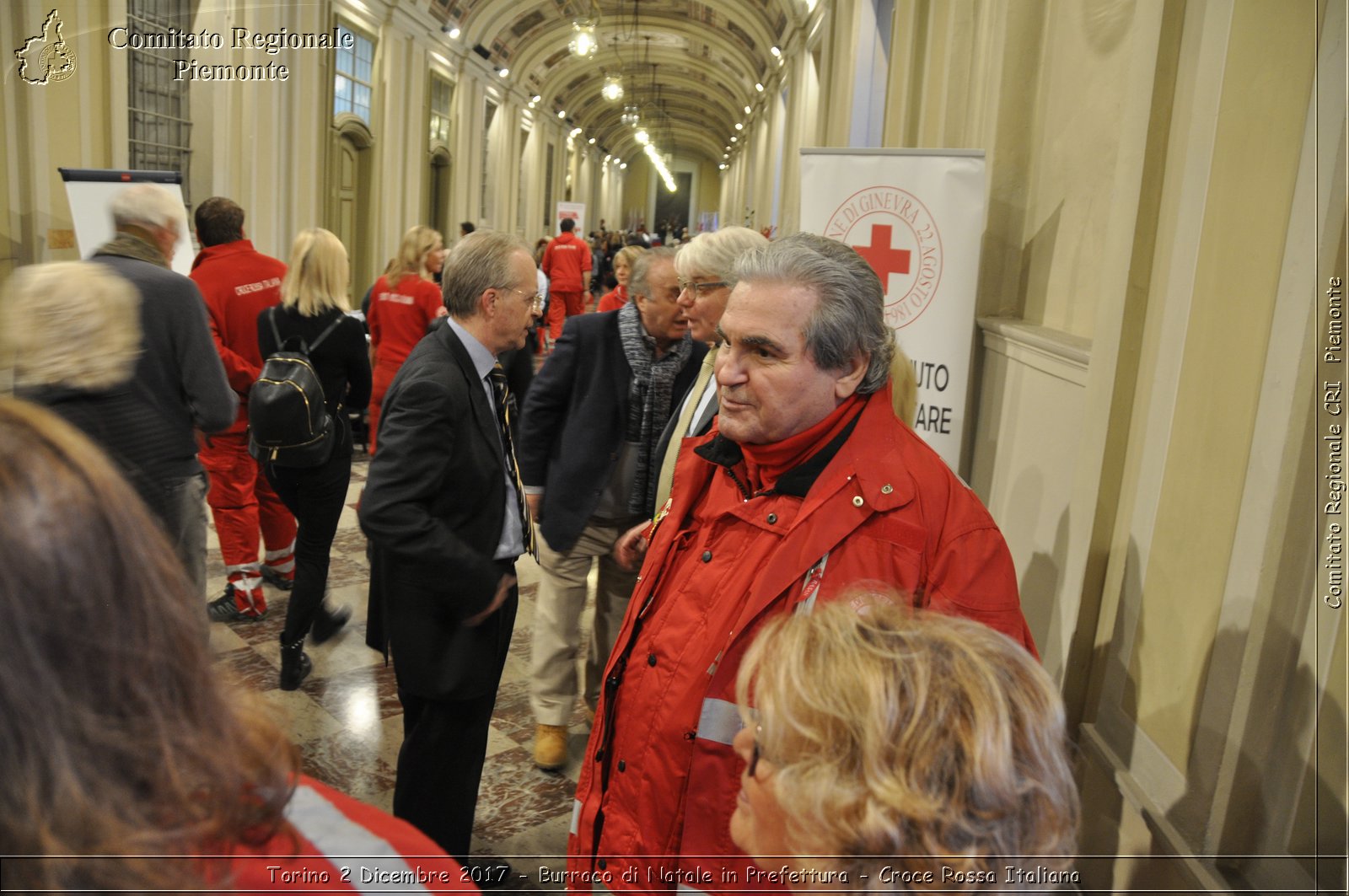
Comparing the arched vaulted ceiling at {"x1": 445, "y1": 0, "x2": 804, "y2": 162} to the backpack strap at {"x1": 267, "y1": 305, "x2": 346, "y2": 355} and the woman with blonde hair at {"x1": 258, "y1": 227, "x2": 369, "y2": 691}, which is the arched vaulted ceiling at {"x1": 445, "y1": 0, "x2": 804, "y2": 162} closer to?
the woman with blonde hair at {"x1": 258, "y1": 227, "x2": 369, "y2": 691}

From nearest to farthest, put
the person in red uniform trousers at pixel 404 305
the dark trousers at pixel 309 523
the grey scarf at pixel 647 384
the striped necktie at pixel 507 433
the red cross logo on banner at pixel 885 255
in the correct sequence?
the striped necktie at pixel 507 433, the grey scarf at pixel 647 384, the dark trousers at pixel 309 523, the red cross logo on banner at pixel 885 255, the person in red uniform trousers at pixel 404 305

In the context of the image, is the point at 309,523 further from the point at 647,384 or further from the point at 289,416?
the point at 647,384

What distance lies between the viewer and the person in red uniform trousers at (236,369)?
421 centimetres

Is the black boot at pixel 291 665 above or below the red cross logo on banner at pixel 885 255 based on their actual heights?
below

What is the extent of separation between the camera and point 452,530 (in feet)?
7.64

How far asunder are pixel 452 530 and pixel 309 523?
1.66 metres

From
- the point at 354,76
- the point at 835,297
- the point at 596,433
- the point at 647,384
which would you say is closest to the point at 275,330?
the point at 596,433

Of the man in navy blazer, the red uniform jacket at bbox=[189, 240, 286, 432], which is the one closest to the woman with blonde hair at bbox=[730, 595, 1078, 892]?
the man in navy blazer

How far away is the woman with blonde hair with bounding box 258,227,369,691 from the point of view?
147 inches

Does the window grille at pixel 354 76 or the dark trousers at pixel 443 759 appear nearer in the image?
the dark trousers at pixel 443 759

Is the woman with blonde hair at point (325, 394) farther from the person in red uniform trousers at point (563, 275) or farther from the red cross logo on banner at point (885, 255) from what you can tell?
the person in red uniform trousers at point (563, 275)

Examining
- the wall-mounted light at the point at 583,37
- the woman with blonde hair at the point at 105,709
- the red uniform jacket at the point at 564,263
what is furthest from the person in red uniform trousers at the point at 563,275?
the woman with blonde hair at the point at 105,709

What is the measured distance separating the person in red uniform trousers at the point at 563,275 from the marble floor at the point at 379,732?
787 cm

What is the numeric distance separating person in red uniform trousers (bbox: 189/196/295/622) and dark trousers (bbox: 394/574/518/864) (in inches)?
87.9
